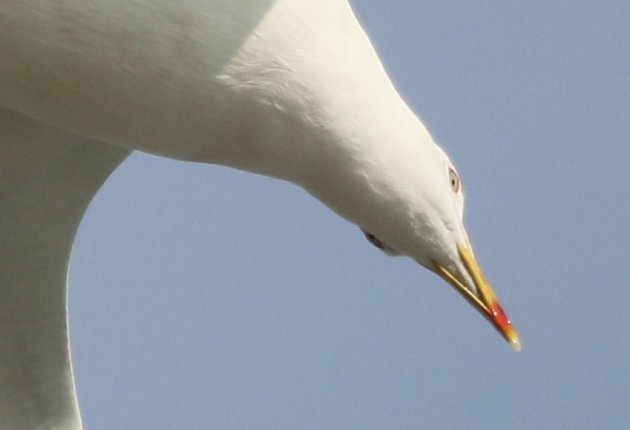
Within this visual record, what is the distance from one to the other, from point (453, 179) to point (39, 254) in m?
1.49

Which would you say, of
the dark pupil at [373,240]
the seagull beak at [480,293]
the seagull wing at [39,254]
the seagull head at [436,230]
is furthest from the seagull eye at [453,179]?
the seagull wing at [39,254]

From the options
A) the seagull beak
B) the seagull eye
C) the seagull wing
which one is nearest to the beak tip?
the seagull beak

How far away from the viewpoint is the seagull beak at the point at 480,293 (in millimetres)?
4230

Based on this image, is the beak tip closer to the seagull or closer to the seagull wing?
the seagull

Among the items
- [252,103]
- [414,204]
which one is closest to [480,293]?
[414,204]

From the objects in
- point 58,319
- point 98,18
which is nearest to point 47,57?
point 98,18

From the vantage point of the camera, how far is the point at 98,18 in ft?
10.8

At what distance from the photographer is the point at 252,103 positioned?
3.54 meters

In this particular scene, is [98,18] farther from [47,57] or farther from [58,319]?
[58,319]

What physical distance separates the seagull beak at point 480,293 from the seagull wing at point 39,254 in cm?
117

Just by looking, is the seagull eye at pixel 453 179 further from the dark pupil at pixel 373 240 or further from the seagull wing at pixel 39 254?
the seagull wing at pixel 39 254

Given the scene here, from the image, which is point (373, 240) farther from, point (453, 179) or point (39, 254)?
point (39, 254)

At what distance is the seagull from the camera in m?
3.33

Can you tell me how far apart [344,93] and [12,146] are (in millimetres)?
1351
